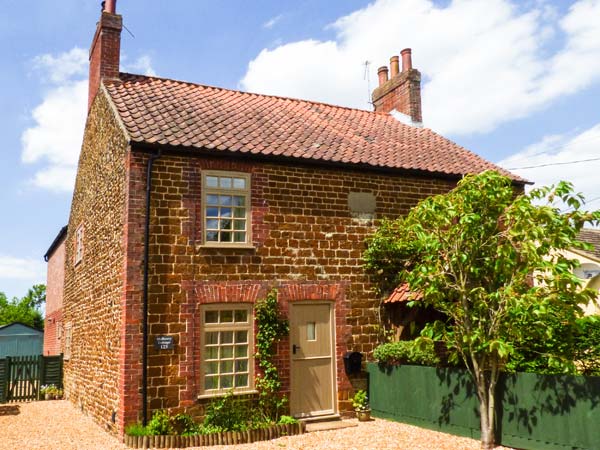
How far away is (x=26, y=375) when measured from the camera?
63.1 ft

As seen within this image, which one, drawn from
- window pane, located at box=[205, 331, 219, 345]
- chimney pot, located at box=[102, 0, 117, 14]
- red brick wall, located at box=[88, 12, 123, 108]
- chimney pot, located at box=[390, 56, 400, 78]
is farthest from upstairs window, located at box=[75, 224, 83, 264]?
chimney pot, located at box=[390, 56, 400, 78]

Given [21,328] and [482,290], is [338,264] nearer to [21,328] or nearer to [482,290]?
[482,290]

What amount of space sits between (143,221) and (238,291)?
7.87ft

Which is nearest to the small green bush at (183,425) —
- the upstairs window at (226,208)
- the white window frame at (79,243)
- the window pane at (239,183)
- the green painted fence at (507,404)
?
the upstairs window at (226,208)

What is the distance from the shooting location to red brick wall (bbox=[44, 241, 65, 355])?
23.6m

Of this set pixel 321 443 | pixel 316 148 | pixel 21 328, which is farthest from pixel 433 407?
pixel 21 328

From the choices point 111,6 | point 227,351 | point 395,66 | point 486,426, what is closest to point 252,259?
point 227,351

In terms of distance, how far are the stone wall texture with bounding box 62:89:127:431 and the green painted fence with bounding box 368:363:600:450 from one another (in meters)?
5.72

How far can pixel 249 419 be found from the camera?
11438 mm

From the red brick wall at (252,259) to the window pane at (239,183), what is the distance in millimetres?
242

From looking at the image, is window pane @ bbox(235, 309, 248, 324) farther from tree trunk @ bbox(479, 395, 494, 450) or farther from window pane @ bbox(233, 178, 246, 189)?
tree trunk @ bbox(479, 395, 494, 450)

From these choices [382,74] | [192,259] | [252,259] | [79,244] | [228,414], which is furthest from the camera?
[382,74]

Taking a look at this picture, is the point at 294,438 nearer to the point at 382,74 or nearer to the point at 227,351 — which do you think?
the point at 227,351

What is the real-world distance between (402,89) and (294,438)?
503 inches
